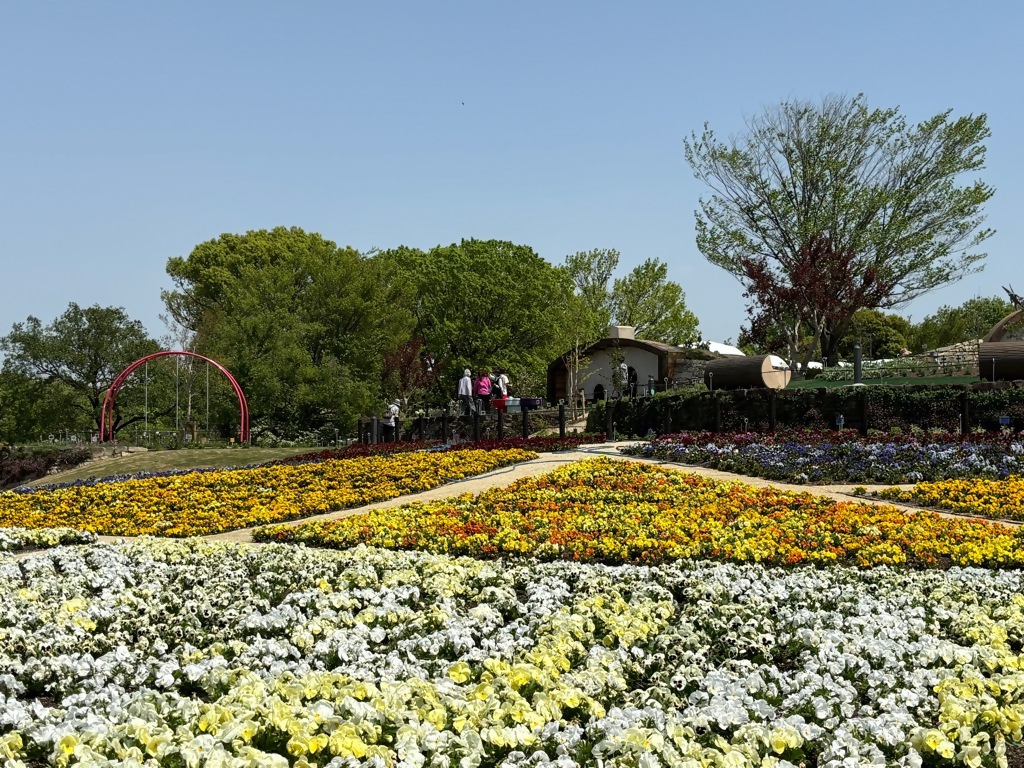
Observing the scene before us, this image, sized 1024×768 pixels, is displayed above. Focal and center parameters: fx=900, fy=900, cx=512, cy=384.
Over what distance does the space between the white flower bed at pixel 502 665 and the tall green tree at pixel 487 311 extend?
128ft

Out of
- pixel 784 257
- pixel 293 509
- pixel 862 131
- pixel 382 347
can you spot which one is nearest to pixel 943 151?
pixel 862 131

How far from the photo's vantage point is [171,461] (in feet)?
74.7

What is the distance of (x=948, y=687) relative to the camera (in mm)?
4445

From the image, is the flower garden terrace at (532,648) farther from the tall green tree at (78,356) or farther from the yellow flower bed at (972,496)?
the tall green tree at (78,356)

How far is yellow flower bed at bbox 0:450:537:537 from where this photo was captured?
1198 centimetres

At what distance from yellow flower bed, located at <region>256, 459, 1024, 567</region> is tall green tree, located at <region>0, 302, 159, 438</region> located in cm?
3326

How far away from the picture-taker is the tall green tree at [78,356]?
40.2m

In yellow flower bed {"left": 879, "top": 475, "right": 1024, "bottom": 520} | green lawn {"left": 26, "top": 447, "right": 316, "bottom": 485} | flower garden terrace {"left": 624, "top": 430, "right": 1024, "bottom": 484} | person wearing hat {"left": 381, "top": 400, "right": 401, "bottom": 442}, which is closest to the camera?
yellow flower bed {"left": 879, "top": 475, "right": 1024, "bottom": 520}

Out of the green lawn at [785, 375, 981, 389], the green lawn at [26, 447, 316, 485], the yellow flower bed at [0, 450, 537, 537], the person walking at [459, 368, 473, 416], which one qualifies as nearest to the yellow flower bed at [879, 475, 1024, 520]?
the yellow flower bed at [0, 450, 537, 537]

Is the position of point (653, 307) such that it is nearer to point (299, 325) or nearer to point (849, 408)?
point (299, 325)

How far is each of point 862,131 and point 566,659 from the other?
3941cm

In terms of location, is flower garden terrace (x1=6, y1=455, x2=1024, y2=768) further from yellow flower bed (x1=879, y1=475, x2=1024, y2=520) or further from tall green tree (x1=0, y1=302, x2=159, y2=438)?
tall green tree (x1=0, y1=302, x2=159, y2=438)

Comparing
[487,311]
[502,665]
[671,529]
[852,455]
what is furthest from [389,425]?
[487,311]

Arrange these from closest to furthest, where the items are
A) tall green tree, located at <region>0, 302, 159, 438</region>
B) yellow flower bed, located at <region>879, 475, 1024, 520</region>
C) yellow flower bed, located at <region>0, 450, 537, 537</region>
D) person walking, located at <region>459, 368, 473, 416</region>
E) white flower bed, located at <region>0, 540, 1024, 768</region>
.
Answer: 1. white flower bed, located at <region>0, 540, 1024, 768</region>
2. yellow flower bed, located at <region>879, 475, 1024, 520</region>
3. yellow flower bed, located at <region>0, 450, 537, 537</region>
4. person walking, located at <region>459, 368, 473, 416</region>
5. tall green tree, located at <region>0, 302, 159, 438</region>
